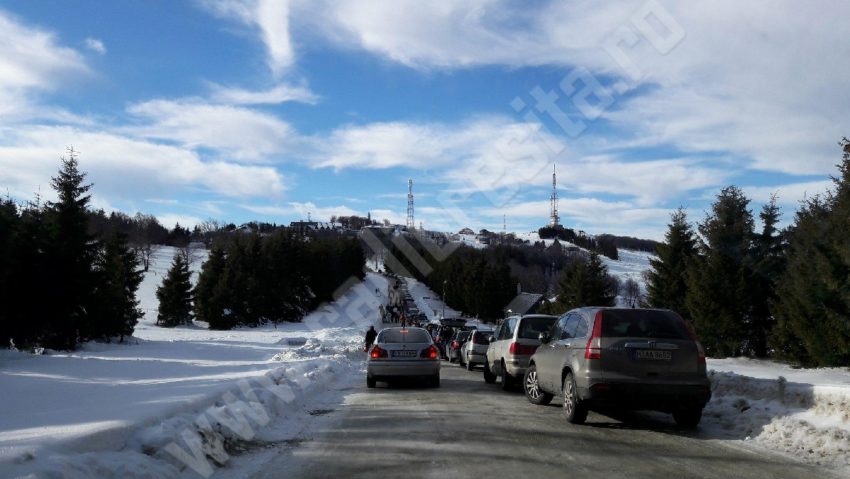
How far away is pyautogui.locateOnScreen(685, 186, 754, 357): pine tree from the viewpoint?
91.4 feet

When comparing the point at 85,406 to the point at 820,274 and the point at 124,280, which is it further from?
the point at 124,280

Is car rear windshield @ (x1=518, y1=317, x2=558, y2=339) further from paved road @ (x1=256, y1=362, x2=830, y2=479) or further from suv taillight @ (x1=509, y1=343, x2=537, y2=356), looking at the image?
paved road @ (x1=256, y1=362, x2=830, y2=479)

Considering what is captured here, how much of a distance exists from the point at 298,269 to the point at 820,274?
6309 cm

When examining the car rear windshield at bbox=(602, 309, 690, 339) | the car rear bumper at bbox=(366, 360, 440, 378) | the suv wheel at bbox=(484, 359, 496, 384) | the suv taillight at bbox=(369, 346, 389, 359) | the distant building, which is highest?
the distant building

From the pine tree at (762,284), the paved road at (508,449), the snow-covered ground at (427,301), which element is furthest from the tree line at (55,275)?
the snow-covered ground at (427,301)

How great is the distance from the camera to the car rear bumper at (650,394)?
903cm

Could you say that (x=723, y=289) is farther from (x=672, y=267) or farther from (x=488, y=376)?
(x=488, y=376)

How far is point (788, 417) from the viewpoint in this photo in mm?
8906

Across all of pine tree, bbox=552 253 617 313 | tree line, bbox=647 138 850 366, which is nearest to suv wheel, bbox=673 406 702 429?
tree line, bbox=647 138 850 366

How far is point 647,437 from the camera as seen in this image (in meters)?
8.75

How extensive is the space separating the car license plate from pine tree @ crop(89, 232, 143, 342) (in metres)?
28.1

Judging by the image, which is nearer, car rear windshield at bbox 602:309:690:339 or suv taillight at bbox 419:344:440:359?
car rear windshield at bbox 602:309:690:339

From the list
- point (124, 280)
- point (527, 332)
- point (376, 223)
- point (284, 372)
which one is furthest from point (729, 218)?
point (376, 223)

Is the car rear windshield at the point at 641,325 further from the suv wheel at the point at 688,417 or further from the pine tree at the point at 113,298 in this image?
the pine tree at the point at 113,298
